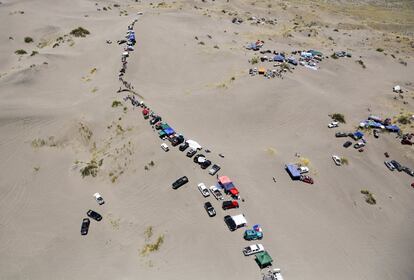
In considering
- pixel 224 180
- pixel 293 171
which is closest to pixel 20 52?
pixel 224 180

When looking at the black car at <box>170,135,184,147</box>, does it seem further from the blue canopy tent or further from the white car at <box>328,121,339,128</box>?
the white car at <box>328,121,339,128</box>

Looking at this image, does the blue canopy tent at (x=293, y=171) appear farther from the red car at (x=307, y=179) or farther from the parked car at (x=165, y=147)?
the parked car at (x=165, y=147)

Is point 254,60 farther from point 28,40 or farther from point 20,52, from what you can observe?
→ point 28,40

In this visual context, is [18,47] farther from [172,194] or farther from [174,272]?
[174,272]

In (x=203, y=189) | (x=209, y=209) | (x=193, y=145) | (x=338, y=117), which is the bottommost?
(x=209, y=209)

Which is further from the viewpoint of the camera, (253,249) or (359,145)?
(359,145)

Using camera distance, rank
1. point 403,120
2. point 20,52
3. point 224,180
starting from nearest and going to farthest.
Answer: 1. point 224,180
2. point 403,120
3. point 20,52

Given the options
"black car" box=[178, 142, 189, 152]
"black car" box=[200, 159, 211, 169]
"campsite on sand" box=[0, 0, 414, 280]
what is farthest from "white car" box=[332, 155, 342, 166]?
"black car" box=[178, 142, 189, 152]

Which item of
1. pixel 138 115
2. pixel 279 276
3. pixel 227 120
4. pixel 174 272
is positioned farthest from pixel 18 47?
pixel 279 276
